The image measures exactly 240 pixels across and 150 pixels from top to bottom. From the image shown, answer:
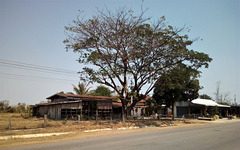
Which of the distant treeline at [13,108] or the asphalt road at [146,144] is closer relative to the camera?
the asphalt road at [146,144]

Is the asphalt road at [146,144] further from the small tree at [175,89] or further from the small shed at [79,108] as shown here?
the small shed at [79,108]

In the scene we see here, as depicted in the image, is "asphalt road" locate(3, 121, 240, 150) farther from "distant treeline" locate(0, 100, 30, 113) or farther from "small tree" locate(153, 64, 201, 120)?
"distant treeline" locate(0, 100, 30, 113)

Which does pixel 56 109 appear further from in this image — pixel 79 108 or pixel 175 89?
pixel 175 89

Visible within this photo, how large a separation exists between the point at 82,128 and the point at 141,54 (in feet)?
33.7

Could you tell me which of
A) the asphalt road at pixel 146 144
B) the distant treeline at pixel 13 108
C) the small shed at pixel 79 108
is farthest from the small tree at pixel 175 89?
the distant treeline at pixel 13 108

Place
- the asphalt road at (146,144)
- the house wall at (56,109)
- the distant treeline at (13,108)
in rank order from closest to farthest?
1. the asphalt road at (146,144)
2. the house wall at (56,109)
3. the distant treeline at (13,108)

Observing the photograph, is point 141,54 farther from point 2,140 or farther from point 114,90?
point 2,140

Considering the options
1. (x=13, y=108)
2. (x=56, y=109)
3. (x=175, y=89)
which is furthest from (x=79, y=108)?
(x=13, y=108)

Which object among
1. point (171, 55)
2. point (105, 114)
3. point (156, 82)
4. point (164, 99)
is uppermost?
point (171, 55)

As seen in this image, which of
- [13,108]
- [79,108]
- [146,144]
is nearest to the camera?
[146,144]

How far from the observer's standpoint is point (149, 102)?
36219mm

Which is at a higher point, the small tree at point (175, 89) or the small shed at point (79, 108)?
the small tree at point (175, 89)

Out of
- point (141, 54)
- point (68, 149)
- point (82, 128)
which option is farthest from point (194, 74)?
point (68, 149)

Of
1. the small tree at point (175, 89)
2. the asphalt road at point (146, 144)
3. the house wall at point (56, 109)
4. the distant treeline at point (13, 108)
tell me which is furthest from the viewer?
the distant treeline at point (13, 108)
